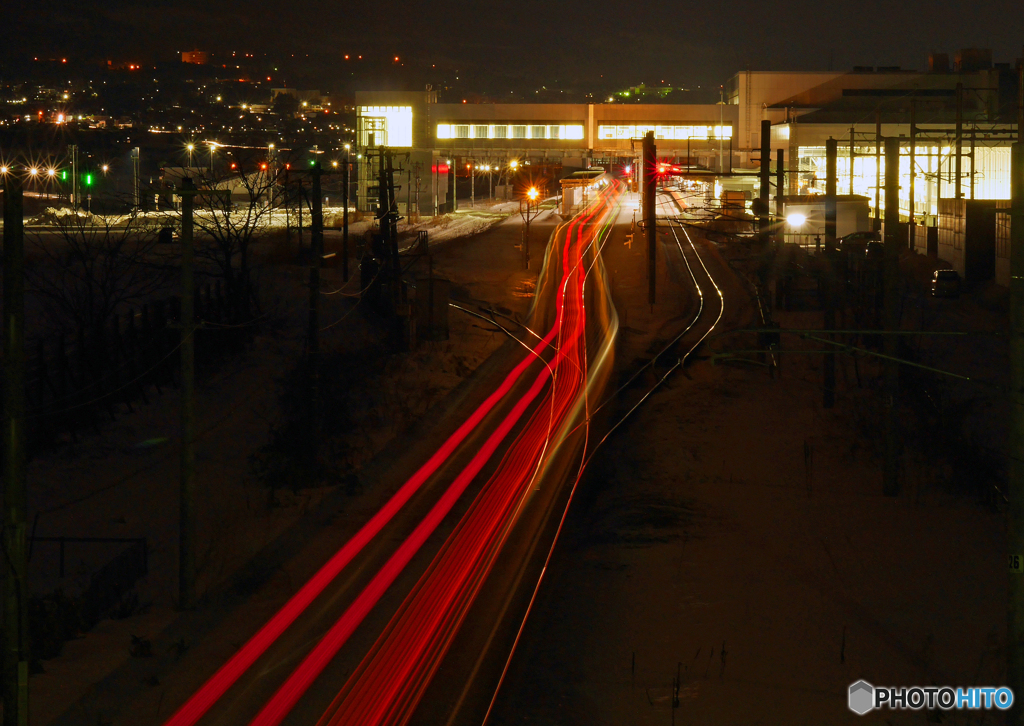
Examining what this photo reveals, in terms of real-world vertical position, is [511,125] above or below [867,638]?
above

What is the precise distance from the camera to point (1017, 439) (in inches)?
256

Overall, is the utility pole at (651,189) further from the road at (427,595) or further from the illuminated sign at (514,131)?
the illuminated sign at (514,131)

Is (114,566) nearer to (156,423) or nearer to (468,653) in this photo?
(468,653)

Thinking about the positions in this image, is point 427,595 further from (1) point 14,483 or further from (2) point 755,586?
(1) point 14,483

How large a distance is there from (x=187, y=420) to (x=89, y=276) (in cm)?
1143

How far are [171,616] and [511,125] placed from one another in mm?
60470

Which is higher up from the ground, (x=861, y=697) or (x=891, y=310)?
(x=891, y=310)

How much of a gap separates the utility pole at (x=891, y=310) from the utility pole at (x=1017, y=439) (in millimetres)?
6721

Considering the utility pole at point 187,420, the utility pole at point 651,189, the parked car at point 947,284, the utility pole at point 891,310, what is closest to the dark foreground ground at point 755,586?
the utility pole at point 891,310

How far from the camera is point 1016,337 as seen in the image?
6391mm

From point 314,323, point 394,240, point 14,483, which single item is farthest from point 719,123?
point 14,483

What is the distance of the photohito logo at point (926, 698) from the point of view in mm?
7699

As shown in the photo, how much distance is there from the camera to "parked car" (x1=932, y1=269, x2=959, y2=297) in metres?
30.1

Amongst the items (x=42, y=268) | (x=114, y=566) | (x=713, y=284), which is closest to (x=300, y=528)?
(x=114, y=566)
